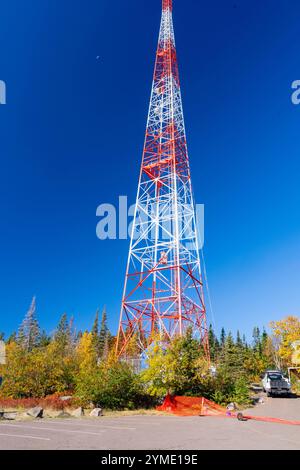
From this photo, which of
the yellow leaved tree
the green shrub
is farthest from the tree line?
the yellow leaved tree

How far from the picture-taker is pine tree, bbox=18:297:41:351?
6145 centimetres

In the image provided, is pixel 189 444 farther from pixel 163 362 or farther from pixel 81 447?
pixel 163 362

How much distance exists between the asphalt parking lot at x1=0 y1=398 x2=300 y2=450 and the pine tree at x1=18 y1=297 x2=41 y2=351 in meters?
53.0

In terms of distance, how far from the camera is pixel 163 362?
16.7 m

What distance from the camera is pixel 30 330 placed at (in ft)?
209

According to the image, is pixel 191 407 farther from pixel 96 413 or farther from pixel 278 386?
pixel 278 386

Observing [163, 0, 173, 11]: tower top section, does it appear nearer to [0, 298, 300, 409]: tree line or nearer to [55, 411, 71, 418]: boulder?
[0, 298, 300, 409]: tree line

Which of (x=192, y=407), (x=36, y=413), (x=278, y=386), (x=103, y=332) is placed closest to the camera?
(x=36, y=413)

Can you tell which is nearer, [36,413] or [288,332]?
[36,413]

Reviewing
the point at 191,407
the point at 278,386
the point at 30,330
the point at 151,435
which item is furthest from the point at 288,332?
the point at 30,330

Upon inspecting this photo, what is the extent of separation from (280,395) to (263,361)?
39.2 m

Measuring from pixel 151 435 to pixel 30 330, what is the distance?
59908 mm

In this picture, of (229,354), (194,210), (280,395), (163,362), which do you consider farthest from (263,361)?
(163,362)

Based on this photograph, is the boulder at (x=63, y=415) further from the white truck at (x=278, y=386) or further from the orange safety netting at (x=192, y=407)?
the white truck at (x=278, y=386)
